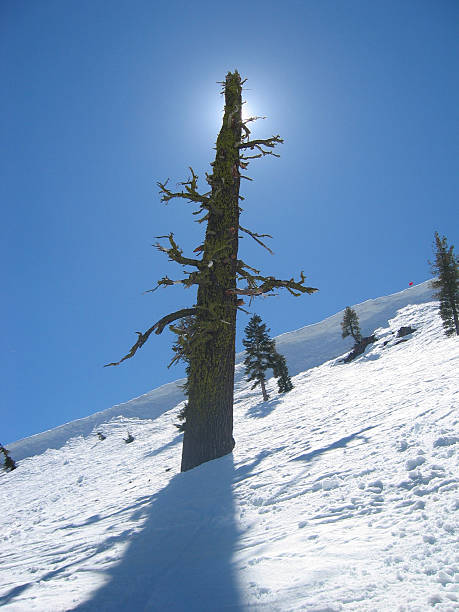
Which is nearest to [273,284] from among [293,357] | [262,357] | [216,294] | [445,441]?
[216,294]

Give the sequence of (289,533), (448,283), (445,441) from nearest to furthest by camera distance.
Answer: (289,533), (445,441), (448,283)

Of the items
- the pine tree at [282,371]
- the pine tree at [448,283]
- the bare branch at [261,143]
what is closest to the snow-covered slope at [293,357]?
the pine tree at [448,283]

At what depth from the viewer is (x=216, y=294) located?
668cm

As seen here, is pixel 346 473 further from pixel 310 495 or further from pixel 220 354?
pixel 220 354

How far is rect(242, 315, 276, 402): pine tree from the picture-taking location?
3291cm

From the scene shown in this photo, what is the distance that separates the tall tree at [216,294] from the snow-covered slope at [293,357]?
38.0 metres

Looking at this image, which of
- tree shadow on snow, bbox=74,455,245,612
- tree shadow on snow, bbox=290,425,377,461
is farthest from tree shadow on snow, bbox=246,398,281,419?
tree shadow on snow, bbox=74,455,245,612

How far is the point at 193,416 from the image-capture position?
6215mm

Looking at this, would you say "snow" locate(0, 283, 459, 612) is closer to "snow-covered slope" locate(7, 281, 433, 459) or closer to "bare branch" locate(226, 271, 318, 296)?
"bare branch" locate(226, 271, 318, 296)

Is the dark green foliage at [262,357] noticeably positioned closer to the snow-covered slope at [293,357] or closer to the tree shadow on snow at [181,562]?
the snow-covered slope at [293,357]

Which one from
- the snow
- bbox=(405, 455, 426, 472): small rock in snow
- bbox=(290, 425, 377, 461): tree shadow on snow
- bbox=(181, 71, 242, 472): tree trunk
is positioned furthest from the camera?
bbox=(181, 71, 242, 472): tree trunk

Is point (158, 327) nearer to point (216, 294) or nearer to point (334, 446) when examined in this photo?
point (216, 294)

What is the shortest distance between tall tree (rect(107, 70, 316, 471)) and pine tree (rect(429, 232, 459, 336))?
100 feet

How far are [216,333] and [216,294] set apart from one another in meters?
0.81
